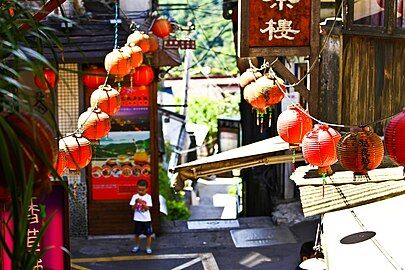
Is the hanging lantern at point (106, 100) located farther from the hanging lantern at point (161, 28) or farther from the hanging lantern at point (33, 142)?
the hanging lantern at point (33, 142)

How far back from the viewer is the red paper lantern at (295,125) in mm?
9734

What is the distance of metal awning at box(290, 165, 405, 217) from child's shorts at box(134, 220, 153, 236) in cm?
598

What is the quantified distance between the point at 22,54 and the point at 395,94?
9.79 m

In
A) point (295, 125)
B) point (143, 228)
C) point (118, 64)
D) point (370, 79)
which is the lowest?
point (143, 228)

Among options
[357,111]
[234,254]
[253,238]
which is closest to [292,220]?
[253,238]

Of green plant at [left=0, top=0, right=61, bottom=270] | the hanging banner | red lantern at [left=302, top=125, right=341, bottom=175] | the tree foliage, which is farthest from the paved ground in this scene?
green plant at [left=0, top=0, right=61, bottom=270]

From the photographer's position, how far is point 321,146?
912 cm

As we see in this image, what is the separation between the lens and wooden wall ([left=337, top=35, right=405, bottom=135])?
11852mm

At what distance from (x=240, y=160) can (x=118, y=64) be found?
97.5 inches

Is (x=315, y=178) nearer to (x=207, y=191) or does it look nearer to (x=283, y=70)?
(x=283, y=70)

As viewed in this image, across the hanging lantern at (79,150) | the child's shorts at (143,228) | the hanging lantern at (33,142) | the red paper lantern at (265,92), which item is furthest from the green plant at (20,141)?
the child's shorts at (143,228)

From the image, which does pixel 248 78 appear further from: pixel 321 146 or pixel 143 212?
pixel 143 212

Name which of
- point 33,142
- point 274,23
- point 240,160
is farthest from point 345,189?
point 33,142

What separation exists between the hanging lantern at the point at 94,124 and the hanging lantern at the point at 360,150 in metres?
3.66
